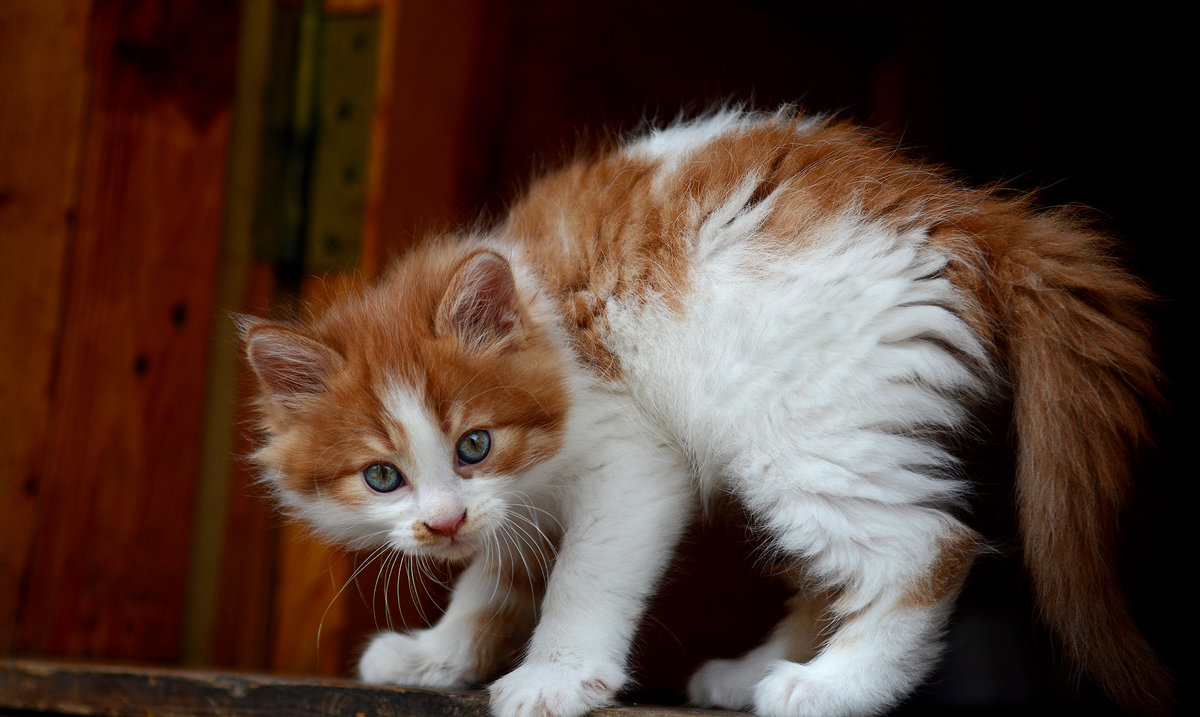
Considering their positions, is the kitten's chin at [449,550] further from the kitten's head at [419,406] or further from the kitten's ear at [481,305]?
the kitten's ear at [481,305]

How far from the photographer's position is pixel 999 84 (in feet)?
9.52

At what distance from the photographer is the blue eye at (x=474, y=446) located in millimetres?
1528

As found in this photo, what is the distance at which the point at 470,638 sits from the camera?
5.81ft

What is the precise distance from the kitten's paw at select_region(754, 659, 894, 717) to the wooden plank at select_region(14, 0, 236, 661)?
172 centimetres

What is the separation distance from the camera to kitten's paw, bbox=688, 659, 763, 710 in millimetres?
1585

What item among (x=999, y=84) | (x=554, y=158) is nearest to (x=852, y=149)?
(x=554, y=158)

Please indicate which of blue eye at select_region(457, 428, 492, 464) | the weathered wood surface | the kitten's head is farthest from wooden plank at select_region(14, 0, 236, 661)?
blue eye at select_region(457, 428, 492, 464)

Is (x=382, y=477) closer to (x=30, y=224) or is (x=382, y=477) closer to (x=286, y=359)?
(x=286, y=359)

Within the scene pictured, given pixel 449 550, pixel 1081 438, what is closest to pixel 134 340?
pixel 449 550

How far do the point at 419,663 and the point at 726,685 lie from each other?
1.82ft

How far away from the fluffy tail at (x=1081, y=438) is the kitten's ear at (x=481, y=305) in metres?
0.78

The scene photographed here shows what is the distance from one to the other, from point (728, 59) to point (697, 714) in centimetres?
218

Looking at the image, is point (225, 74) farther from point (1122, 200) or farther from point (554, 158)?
point (1122, 200)

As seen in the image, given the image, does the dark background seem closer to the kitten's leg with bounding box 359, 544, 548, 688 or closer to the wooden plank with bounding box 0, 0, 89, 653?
the kitten's leg with bounding box 359, 544, 548, 688
